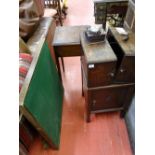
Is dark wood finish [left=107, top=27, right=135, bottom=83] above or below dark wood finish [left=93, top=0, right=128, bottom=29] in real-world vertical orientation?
below

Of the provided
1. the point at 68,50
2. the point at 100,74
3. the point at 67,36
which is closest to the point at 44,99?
the point at 100,74

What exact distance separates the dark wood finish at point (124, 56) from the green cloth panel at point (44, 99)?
0.62 metres

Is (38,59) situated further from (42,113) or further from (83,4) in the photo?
(83,4)

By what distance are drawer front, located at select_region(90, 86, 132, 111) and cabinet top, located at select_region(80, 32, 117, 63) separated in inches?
14.1

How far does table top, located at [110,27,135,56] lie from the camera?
1.31m

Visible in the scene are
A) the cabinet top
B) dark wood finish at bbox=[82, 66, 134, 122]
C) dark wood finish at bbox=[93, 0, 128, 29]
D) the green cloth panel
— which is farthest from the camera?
dark wood finish at bbox=[93, 0, 128, 29]

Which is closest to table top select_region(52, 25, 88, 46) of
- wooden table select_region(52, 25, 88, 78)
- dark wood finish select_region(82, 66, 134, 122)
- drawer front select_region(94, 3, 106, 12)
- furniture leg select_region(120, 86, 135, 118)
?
wooden table select_region(52, 25, 88, 78)

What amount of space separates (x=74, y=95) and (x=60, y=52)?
648 millimetres

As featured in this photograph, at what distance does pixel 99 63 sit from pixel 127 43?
0.31 meters

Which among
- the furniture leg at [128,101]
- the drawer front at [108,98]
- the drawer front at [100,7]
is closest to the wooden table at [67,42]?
the drawer front at [108,98]

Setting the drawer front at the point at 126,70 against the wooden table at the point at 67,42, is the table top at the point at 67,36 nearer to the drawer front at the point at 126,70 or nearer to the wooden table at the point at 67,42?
the wooden table at the point at 67,42

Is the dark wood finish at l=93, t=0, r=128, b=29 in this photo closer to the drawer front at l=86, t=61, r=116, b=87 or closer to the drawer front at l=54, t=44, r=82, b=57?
the drawer front at l=54, t=44, r=82, b=57

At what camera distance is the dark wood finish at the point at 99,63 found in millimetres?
1309
